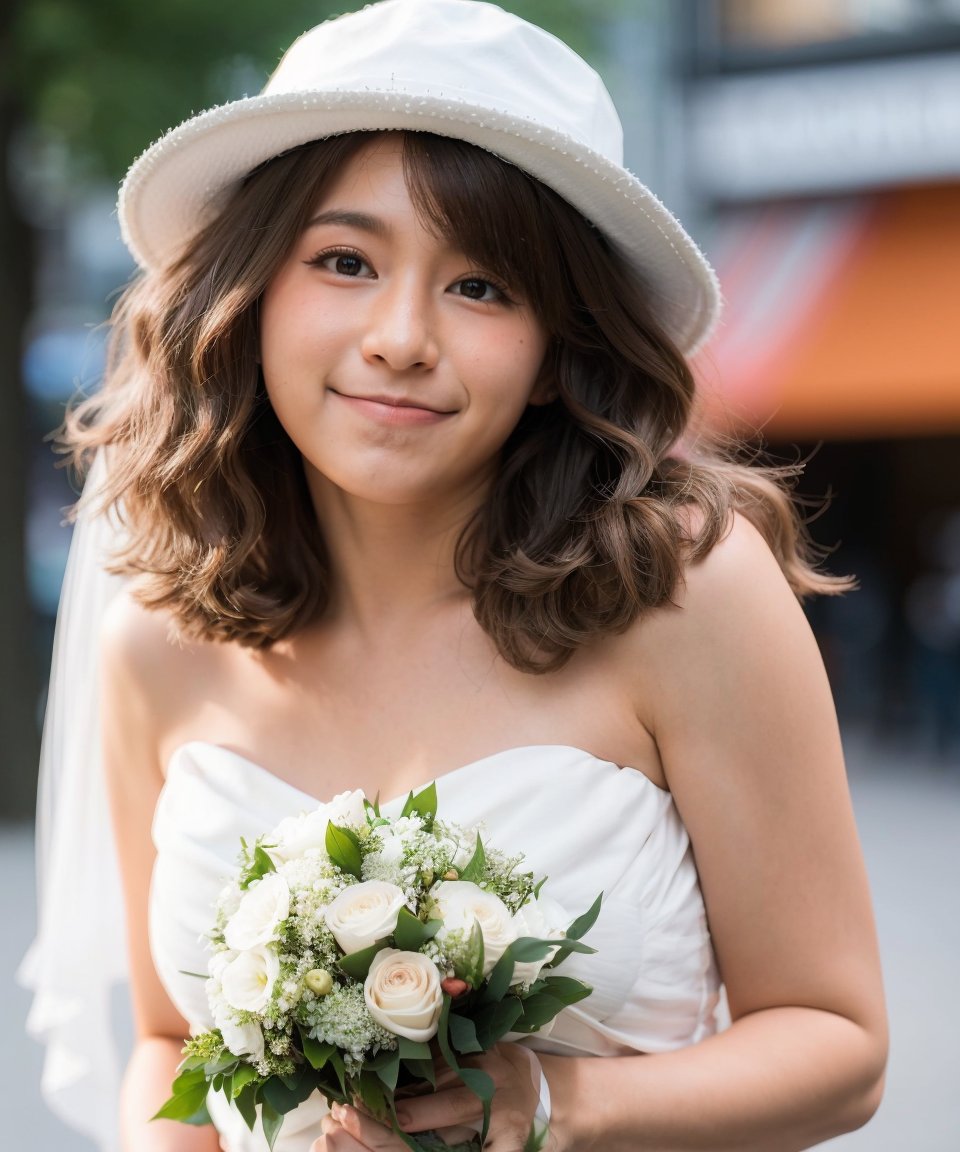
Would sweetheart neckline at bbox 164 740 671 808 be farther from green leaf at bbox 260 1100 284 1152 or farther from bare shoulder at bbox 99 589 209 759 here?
green leaf at bbox 260 1100 284 1152

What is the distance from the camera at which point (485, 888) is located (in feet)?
6.07

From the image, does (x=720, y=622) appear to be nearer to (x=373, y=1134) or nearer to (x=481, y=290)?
(x=481, y=290)

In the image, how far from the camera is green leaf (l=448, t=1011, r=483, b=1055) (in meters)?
1.75

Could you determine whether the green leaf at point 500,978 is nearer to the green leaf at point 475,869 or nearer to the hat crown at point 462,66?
the green leaf at point 475,869

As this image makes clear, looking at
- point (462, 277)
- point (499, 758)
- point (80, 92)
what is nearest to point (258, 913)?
point (499, 758)

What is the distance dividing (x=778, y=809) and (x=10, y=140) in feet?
26.6

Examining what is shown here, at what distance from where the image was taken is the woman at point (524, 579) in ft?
6.93

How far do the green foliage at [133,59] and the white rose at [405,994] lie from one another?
730 centimetres

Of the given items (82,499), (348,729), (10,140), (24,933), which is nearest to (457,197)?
(348,729)

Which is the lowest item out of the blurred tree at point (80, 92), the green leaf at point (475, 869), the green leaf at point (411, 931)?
the green leaf at point (411, 931)

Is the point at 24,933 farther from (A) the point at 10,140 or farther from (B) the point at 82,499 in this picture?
(B) the point at 82,499

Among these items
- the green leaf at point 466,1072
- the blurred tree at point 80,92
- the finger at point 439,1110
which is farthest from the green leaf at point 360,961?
the blurred tree at point 80,92

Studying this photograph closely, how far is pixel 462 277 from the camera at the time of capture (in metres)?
2.14

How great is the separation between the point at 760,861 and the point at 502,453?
81 cm
